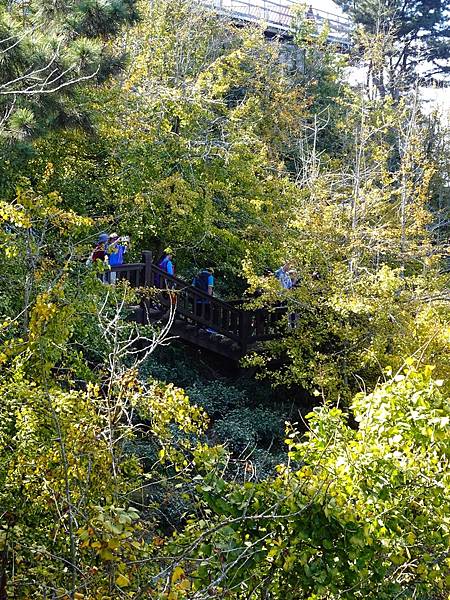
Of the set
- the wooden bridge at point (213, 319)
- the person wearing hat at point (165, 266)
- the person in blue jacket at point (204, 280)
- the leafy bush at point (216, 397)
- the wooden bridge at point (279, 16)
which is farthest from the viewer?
the wooden bridge at point (279, 16)

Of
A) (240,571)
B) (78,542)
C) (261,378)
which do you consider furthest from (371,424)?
(261,378)

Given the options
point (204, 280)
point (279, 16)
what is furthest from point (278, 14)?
point (204, 280)

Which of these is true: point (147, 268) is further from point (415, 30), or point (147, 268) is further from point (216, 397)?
point (415, 30)

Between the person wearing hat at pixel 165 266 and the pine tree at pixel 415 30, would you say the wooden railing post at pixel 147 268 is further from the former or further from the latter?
the pine tree at pixel 415 30

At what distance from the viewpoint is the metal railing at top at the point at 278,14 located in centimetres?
2770

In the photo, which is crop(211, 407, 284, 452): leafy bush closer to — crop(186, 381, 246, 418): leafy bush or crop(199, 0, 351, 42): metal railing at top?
crop(186, 381, 246, 418): leafy bush

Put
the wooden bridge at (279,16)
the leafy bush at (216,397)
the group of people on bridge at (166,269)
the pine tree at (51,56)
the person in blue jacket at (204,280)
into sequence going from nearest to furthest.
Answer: the pine tree at (51,56), the group of people on bridge at (166,269), the leafy bush at (216,397), the person in blue jacket at (204,280), the wooden bridge at (279,16)

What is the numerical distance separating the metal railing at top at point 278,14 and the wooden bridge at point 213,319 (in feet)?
51.9

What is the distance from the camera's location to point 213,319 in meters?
13.7

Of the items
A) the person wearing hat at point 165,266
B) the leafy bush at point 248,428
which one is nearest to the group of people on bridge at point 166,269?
the person wearing hat at point 165,266

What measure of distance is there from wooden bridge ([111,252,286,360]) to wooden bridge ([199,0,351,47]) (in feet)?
49.9

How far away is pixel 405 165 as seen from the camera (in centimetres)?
1438

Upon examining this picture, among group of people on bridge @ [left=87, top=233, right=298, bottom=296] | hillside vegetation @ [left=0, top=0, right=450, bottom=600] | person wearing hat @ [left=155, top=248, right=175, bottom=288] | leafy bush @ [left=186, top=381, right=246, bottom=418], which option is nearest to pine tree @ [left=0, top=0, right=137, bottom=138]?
hillside vegetation @ [left=0, top=0, right=450, bottom=600]

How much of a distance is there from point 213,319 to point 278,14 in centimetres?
2224
